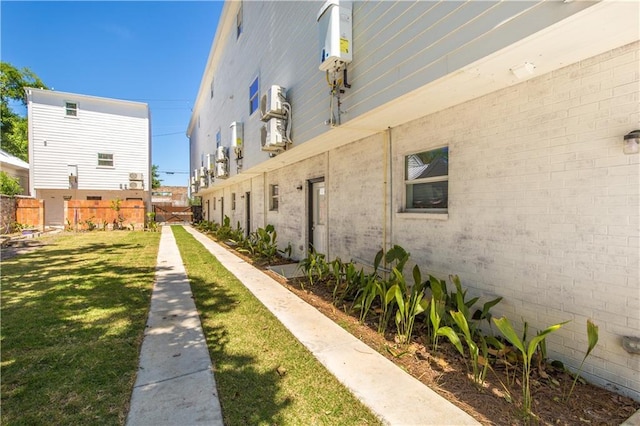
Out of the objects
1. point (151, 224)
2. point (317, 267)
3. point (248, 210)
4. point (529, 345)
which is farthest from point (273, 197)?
point (151, 224)

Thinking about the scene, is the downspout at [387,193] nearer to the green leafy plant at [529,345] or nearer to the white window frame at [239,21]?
the green leafy plant at [529,345]

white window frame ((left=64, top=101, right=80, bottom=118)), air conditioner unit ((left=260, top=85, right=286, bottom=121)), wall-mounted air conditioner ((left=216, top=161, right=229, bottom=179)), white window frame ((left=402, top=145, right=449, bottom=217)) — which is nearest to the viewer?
white window frame ((left=402, top=145, right=449, bottom=217))

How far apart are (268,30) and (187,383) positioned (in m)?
8.41

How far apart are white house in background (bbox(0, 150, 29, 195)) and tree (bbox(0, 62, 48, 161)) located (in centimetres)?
792

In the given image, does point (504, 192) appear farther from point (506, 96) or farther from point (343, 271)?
point (343, 271)

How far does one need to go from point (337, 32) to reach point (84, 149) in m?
20.2

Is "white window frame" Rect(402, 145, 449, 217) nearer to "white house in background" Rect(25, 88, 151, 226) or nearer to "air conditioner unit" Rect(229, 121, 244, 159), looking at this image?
"air conditioner unit" Rect(229, 121, 244, 159)

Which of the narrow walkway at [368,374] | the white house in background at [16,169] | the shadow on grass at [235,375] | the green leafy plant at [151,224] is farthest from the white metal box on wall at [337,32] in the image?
the white house in background at [16,169]

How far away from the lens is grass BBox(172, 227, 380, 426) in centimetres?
221

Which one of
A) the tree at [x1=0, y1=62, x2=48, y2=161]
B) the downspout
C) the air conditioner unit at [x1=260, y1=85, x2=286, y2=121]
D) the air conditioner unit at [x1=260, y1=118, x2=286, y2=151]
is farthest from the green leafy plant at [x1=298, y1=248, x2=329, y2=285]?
the tree at [x1=0, y1=62, x2=48, y2=161]

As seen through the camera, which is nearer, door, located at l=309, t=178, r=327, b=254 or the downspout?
the downspout

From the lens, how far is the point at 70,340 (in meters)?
3.39

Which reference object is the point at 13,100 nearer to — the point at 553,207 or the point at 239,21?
the point at 239,21

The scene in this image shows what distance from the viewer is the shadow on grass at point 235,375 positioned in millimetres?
2228
